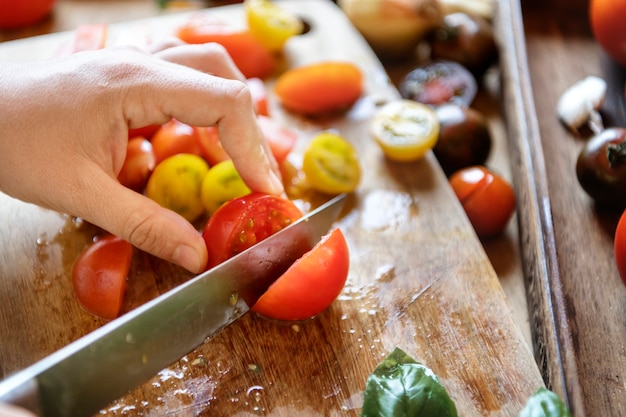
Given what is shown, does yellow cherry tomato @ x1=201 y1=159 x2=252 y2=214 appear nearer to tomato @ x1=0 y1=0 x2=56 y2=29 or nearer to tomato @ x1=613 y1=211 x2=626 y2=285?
tomato @ x1=613 y1=211 x2=626 y2=285

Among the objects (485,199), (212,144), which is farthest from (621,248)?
(212,144)

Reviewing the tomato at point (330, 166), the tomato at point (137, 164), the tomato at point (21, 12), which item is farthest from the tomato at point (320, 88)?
the tomato at point (21, 12)

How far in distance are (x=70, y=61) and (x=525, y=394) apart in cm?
106

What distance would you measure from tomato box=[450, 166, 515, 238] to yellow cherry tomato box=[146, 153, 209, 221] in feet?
2.10

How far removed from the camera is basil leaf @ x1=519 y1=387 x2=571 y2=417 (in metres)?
0.98

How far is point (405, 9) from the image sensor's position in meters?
1.96

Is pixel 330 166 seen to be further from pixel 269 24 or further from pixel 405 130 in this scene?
pixel 269 24

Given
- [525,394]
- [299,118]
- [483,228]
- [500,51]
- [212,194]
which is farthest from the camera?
[500,51]

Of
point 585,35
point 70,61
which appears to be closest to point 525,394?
point 70,61

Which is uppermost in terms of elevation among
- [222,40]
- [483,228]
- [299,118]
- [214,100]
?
[214,100]

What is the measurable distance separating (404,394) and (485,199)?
0.65 metres

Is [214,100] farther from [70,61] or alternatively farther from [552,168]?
[552,168]

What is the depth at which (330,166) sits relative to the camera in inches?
58.3

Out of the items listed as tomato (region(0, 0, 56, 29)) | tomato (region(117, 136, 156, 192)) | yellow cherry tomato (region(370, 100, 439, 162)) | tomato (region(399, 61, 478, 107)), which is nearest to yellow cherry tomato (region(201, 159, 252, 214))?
tomato (region(117, 136, 156, 192))
